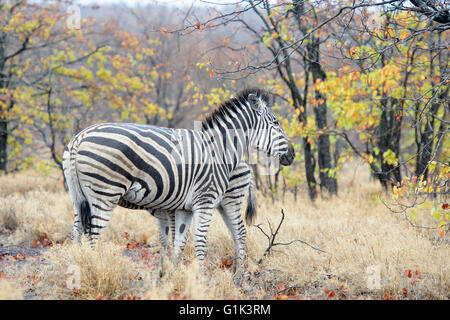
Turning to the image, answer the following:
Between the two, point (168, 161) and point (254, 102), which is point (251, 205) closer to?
point (254, 102)

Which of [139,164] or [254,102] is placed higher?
[254,102]

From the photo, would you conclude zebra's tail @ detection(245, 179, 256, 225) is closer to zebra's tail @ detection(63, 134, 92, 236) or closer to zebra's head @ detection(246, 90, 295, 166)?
zebra's head @ detection(246, 90, 295, 166)

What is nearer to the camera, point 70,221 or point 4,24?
point 70,221

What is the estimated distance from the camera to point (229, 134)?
5.23 meters

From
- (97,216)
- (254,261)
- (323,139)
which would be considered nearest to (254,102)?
(254,261)

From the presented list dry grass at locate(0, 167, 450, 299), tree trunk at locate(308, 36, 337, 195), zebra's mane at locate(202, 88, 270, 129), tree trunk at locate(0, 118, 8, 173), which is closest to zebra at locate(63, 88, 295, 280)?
zebra's mane at locate(202, 88, 270, 129)

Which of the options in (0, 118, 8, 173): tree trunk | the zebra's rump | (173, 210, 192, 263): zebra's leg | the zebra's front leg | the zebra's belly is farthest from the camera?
(0, 118, 8, 173): tree trunk

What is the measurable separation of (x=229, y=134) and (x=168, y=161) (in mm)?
1008

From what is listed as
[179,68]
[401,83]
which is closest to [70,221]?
[401,83]

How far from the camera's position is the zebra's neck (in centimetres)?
510

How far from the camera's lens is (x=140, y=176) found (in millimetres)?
4461

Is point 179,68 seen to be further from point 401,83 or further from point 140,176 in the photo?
point 140,176

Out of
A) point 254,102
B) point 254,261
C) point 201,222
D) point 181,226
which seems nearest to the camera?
point 201,222
